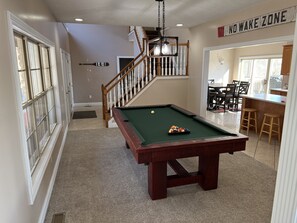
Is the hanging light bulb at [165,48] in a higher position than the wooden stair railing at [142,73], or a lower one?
higher

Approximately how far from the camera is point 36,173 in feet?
7.55

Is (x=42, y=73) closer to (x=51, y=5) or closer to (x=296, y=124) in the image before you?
(x=51, y=5)

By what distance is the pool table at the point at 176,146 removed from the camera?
7.34 feet

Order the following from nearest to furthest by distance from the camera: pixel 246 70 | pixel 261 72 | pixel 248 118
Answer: pixel 248 118 → pixel 261 72 → pixel 246 70

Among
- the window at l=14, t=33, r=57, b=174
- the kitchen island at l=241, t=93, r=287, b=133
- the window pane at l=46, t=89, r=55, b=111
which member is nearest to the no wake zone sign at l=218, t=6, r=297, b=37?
the kitchen island at l=241, t=93, r=287, b=133

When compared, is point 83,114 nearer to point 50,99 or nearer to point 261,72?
point 50,99

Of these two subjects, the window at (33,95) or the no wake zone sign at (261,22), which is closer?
the window at (33,95)

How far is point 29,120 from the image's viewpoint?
246cm

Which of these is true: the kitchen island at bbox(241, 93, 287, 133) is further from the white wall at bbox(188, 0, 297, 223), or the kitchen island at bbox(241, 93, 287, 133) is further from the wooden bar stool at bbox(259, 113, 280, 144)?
the white wall at bbox(188, 0, 297, 223)

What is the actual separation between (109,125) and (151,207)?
12.0ft

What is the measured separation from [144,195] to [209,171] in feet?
3.01

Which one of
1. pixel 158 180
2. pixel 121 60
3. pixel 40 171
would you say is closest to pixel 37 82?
pixel 40 171

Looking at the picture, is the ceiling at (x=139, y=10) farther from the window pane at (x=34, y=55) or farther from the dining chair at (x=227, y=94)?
the dining chair at (x=227, y=94)

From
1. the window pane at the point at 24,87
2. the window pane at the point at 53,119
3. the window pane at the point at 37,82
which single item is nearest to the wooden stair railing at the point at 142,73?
the window pane at the point at 53,119
